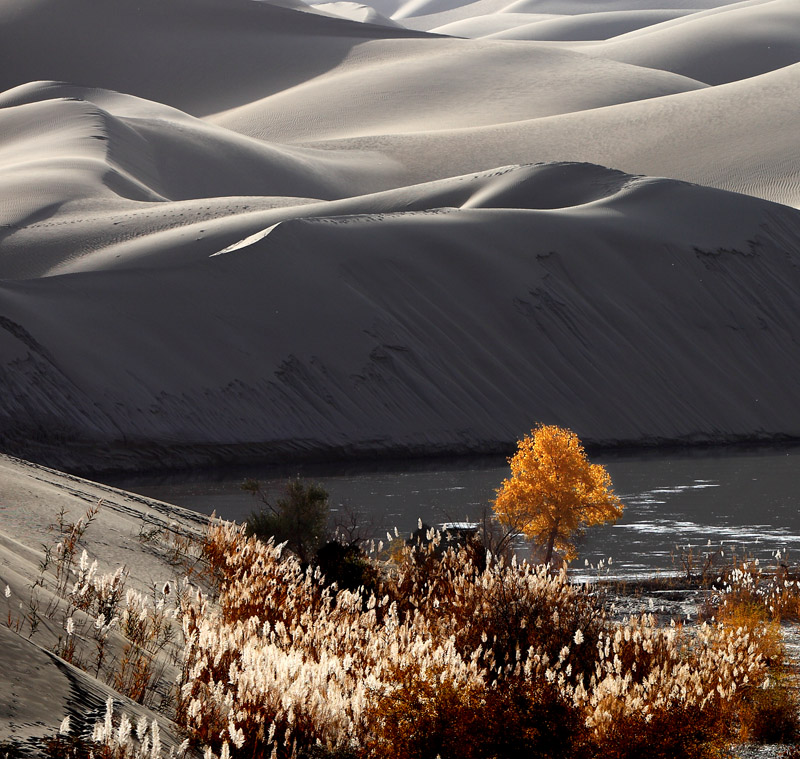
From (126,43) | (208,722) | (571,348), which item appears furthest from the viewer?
(126,43)

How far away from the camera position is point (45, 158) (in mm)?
75250

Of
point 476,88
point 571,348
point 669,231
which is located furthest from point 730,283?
point 476,88

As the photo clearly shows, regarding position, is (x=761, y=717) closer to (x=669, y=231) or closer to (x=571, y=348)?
(x=571, y=348)

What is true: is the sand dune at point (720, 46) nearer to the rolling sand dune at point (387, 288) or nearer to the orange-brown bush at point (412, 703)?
the rolling sand dune at point (387, 288)

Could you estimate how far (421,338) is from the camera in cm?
4806

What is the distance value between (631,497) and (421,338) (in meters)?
15.4

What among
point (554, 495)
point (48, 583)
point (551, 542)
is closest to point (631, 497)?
point (554, 495)

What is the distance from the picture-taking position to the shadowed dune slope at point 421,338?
40.2 metres

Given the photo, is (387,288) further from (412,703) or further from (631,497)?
(412,703)

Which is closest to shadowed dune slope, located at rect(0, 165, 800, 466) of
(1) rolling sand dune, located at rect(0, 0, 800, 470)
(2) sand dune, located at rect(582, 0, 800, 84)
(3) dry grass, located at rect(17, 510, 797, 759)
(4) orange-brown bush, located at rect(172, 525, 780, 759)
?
(1) rolling sand dune, located at rect(0, 0, 800, 470)

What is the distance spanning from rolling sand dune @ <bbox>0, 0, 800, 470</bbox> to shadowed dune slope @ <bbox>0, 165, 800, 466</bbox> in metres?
0.12

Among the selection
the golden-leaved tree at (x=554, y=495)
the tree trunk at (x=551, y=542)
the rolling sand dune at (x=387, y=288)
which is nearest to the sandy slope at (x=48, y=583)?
the tree trunk at (x=551, y=542)

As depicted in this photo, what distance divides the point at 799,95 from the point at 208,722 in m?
105

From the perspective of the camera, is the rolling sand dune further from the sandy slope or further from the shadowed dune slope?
the sandy slope
